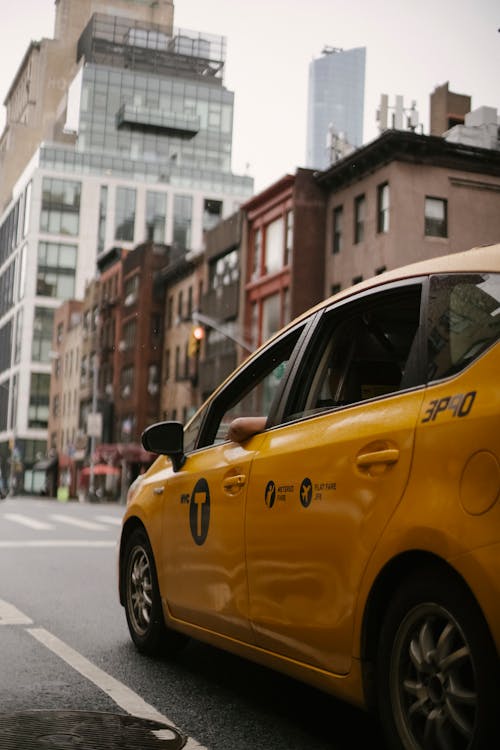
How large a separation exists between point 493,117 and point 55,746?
3945 centimetres

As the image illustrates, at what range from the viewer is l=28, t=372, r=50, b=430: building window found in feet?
341

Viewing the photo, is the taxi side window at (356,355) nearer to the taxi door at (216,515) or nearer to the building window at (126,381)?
the taxi door at (216,515)

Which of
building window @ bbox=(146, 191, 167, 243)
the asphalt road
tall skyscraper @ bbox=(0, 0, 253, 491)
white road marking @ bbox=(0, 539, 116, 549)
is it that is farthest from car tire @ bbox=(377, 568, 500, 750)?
building window @ bbox=(146, 191, 167, 243)

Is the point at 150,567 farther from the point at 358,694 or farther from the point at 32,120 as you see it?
the point at 32,120

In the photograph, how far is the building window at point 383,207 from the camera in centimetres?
3641

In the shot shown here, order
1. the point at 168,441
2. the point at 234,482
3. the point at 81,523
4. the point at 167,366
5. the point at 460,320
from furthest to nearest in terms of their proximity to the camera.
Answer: the point at 167,366, the point at 81,523, the point at 168,441, the point at 234,482, the point at 460,320

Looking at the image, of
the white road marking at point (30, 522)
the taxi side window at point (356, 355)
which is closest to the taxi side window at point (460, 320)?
the taxi side window at point (356, 355)

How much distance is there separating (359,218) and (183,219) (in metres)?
67.3

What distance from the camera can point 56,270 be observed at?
10612 centimetres

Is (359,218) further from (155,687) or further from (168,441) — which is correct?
(155,687)

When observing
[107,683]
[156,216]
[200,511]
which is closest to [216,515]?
[200,511]

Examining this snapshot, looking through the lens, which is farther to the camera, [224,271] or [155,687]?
[224,271]

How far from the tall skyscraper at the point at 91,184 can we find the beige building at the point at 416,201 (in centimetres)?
6243

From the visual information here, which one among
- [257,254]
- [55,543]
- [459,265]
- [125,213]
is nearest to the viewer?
[459,265]
